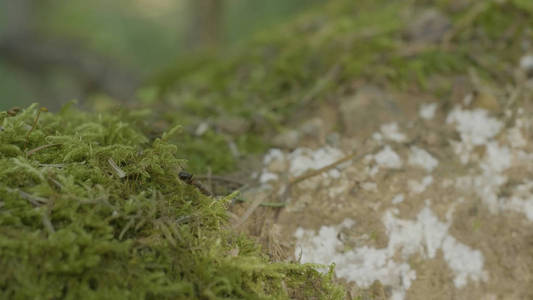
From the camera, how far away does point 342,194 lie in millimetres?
1714

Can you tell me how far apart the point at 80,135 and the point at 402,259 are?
1403 millimetres

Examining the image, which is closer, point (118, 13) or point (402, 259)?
point (402, 259)

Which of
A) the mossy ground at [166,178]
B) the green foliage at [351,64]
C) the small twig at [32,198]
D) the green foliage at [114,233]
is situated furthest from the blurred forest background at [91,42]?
the small twig at [32,198]

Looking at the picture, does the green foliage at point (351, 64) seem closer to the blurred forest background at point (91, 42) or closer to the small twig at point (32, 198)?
the small twig at point (32, 198)

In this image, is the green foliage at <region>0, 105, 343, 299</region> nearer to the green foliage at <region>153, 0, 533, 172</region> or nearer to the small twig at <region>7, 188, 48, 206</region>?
the small twig at <region>7, 188, 48, 206</region>

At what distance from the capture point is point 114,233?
1124 millimetres

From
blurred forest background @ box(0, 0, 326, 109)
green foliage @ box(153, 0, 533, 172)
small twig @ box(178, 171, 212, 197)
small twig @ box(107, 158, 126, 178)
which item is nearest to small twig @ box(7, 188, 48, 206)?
small twig @ box(107, 158, 126, 178)

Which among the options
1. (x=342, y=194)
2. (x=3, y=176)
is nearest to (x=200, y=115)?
(x=342, y=194)

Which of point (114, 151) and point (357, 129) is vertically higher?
point (357, 129)

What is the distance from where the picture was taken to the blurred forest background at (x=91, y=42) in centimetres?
748

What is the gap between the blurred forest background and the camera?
7477mm

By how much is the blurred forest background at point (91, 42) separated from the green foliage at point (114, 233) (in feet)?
13.0

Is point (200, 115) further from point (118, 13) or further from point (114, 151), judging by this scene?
point (118, 13)

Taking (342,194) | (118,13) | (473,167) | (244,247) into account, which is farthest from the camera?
(118,13)
